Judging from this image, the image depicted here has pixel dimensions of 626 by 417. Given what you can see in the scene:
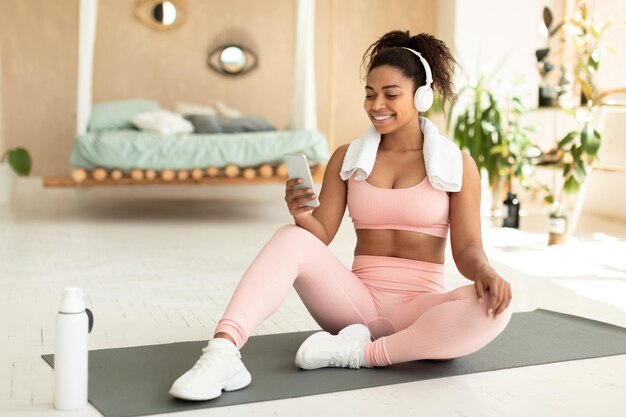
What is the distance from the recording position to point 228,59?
8.12m

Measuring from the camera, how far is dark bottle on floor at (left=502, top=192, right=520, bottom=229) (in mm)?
5895

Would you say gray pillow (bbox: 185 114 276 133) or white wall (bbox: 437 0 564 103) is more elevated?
white wall (bbox: 437 0 564 103)

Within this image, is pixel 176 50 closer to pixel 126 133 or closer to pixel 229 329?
pixel 126 133

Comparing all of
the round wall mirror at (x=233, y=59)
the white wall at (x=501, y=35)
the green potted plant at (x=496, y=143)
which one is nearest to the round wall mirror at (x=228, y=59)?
the round wall mirror at (x=233, y=59)

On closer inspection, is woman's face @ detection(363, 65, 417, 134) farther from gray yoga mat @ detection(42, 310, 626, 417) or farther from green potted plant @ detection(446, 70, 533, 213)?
green potted plant @ detection(446, 70, 533, 213)

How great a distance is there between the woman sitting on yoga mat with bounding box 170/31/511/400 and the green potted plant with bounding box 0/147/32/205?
4743mm

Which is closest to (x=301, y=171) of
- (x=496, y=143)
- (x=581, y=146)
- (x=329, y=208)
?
(x=329, y=208)

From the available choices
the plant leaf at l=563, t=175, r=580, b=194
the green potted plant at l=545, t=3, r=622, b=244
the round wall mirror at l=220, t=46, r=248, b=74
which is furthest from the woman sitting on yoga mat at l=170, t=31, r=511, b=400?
the round wall mirror at l=220, t=46, r=248, b=74

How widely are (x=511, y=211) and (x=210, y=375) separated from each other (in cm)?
410

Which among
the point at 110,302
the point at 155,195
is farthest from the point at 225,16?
the point at 110,302

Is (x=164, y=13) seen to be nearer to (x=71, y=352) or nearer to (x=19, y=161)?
(x=19, y=161)

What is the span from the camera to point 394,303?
2.50m

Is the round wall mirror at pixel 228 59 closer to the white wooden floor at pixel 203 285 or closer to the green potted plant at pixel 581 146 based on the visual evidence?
the white wooden floor at pixel 203 285

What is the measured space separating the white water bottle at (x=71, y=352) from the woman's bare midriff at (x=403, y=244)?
817 mm
